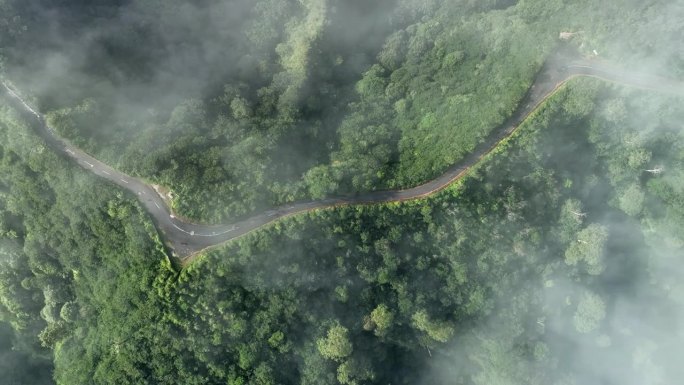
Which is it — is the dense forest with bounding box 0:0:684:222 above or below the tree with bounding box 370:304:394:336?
above

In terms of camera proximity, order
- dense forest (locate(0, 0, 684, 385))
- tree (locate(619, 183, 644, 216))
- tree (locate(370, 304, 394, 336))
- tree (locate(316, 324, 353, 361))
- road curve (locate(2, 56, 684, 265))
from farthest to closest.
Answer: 1. tree (locate(619, 183, 644, 216))
2. tree (locate(370, 304, 394, 336))
3. tree (locate(316, 324, 353, 361))
4. dense forest (locate(0, 0, 684, 385))
5. road curve (locate(2, 56, 684, 265))

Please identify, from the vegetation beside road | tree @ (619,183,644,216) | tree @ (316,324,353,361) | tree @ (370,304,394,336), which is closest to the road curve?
the vegetation beside road

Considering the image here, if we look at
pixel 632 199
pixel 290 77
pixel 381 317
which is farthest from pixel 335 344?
pixel 632 199

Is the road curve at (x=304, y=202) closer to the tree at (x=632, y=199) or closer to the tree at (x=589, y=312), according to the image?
the tree at (x=632, y=199)

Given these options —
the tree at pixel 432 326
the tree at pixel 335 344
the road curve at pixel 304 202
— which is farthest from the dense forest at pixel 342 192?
the road curve at pixel 304 202

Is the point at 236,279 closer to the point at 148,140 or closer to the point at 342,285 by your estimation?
the point at 342,285

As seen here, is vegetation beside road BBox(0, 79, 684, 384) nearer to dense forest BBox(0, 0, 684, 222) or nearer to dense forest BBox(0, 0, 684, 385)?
dense forest BBox(0, 0, 684, 385)

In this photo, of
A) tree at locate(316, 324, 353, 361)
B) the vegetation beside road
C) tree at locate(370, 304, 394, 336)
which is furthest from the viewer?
tree at locate(370, 304, 394, 336)

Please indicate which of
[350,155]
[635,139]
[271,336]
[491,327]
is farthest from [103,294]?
[635,139]
